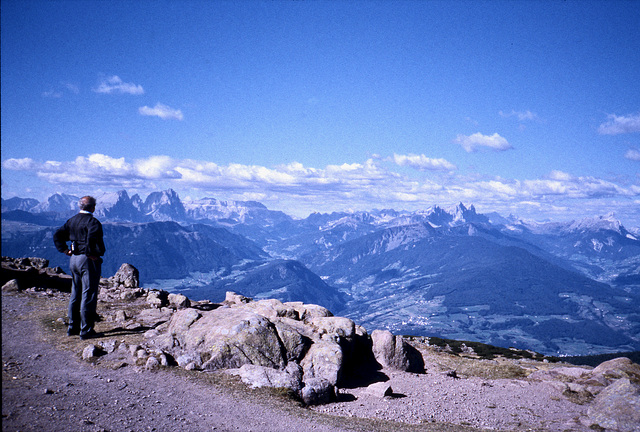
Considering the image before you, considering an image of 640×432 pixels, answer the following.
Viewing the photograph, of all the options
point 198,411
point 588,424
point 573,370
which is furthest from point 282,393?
point 573,370

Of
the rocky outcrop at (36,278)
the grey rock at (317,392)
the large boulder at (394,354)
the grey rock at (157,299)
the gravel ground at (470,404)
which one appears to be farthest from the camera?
the rocky outcrop at (36,278)

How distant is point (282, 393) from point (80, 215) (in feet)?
43.0

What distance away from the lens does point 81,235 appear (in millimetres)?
16938

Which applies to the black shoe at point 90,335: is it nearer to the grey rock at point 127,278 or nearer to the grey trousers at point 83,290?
the grey trousers at point 83,290

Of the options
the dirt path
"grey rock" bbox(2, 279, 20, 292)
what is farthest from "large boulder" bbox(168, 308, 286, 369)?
"grey rock" bbox(2, 279, 20, 292)

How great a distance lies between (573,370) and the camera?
25.4 meters

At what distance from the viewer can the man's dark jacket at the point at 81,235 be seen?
663 inches

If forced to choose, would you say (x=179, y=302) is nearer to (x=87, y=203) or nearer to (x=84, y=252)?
(x=84, y=252)

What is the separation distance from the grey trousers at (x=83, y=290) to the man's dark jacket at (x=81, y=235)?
1.48ft

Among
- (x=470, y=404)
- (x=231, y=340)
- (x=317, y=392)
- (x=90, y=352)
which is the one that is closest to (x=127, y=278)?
(x=90, y=352)

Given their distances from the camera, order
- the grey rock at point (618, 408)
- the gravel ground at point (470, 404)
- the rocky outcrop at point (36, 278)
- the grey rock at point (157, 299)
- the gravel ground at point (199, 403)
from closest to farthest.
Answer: the gravel ground at point (199, 403) → the grey rock at point (618, 408) → the gravel ground at point (470, 404) → the grey rock at point (157, 299) → the rocky outcrop at point (36, 278)

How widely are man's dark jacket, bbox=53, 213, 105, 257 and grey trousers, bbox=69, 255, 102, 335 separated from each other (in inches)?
17.7

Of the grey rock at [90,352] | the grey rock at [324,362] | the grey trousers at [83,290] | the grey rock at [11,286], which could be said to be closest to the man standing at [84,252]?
the grey trousers at [83,290]

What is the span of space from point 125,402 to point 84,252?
26.8 ft
